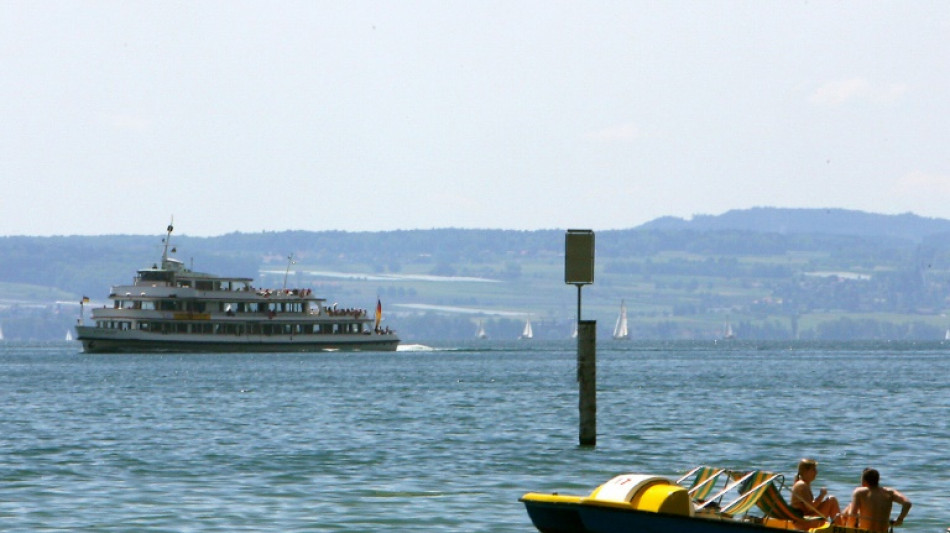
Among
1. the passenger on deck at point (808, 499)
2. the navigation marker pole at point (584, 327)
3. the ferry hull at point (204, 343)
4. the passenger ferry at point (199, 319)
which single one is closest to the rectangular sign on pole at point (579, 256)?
the navigation marker pole at point (584, 327)

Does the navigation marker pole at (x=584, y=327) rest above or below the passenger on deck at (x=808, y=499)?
above

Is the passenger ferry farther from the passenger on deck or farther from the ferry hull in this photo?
the passenger on deck

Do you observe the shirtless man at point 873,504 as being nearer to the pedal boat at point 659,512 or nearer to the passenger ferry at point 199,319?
the pedal boat at point 659,512

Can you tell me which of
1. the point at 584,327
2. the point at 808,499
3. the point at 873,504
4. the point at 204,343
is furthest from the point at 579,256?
the point at 204,343

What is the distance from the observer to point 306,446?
52.4 m

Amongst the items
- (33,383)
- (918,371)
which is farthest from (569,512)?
(918,371)

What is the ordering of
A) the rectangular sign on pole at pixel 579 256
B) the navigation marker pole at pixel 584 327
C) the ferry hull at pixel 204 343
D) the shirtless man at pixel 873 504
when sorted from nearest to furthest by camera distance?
the shirtless man at pixel 873 504 → the navigation marker pole at pixel 584 327 → the rectangular sign on pole at pixel 579 256 → the ferry hull at pixel 204 343

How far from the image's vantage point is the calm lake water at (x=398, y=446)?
3569 cm

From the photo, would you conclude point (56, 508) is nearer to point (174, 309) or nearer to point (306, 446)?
point (306, 446)

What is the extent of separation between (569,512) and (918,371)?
11403 centimetres

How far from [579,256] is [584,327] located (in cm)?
219

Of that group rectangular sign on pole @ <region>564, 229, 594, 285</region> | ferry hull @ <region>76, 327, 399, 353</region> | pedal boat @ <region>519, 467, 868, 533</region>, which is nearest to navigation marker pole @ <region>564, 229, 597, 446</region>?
rectangular sign on pole @ <region>564, 229, 594, 285</region>

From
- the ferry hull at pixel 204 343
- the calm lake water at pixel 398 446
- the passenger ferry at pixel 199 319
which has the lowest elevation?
the calm lake water at pixel 398 446

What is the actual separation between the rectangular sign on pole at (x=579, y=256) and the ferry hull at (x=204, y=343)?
407 ft
